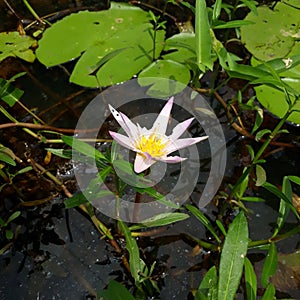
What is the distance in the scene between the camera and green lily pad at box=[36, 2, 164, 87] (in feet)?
5.80

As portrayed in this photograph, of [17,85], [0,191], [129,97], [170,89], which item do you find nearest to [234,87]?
[170,89]

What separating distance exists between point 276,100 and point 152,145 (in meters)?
0.69

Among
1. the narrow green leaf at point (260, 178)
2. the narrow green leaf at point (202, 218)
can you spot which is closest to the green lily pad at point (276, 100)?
the narrow green leaf at point (260, 178)

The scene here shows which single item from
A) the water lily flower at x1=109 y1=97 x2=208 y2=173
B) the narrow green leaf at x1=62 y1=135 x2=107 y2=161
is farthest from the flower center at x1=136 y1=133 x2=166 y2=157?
the narrow green leaf at x1=62 y1=135 x2=107 y2=161

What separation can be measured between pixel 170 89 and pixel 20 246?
2.47 feet

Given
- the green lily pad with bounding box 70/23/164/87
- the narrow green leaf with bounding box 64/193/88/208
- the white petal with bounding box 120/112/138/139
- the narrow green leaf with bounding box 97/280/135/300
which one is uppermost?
the white petal with bounding box 120/112/138/139

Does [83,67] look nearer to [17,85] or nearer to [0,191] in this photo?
[17,85]

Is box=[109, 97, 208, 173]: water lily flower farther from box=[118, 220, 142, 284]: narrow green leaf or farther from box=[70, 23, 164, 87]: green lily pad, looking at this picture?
box=[70, 23, 164, 87]: green lily pad

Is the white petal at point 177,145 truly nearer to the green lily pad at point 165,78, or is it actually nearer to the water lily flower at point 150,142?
the water lily flower at point 150,142

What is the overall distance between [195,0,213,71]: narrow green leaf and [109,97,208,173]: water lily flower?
0.21m

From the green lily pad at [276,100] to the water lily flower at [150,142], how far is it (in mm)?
562

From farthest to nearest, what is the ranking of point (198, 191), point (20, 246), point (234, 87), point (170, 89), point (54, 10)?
point (54, 10), point (234, 87), point (170, 89), point (198, 191), point (20, 246)

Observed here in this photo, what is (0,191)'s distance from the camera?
153 centimetres

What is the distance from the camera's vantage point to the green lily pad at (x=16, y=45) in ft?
6.09
